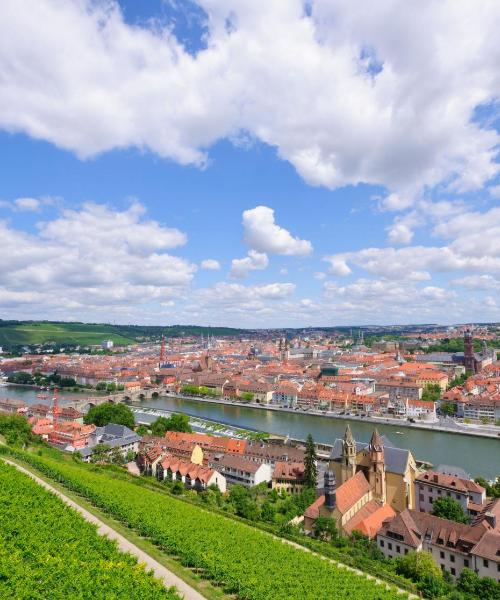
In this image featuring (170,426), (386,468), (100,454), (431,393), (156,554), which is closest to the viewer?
(156,554)

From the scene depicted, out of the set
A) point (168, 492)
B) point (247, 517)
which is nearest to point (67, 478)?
point (168, 492)

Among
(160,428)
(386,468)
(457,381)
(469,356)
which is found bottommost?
(160,428)

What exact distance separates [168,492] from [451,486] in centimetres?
1210

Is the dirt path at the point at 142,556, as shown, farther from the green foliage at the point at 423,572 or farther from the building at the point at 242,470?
the building at the point at 242,470

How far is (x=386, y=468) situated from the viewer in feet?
59.3

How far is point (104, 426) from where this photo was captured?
2986cm

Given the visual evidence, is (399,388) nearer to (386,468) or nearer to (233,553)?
(386,468)

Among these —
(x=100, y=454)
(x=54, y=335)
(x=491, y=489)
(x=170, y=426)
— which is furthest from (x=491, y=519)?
(x=54, y=335)

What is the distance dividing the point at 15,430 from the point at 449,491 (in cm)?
2408

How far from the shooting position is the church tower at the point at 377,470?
Answer: 1769 centimetres

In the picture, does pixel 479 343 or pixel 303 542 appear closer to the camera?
pixel 303 542

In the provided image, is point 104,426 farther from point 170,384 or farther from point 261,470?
point 170,384

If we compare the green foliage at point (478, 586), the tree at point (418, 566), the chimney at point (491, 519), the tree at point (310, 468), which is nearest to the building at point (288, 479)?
the tree at point (310, 468)

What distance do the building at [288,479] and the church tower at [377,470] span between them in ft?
13.0
